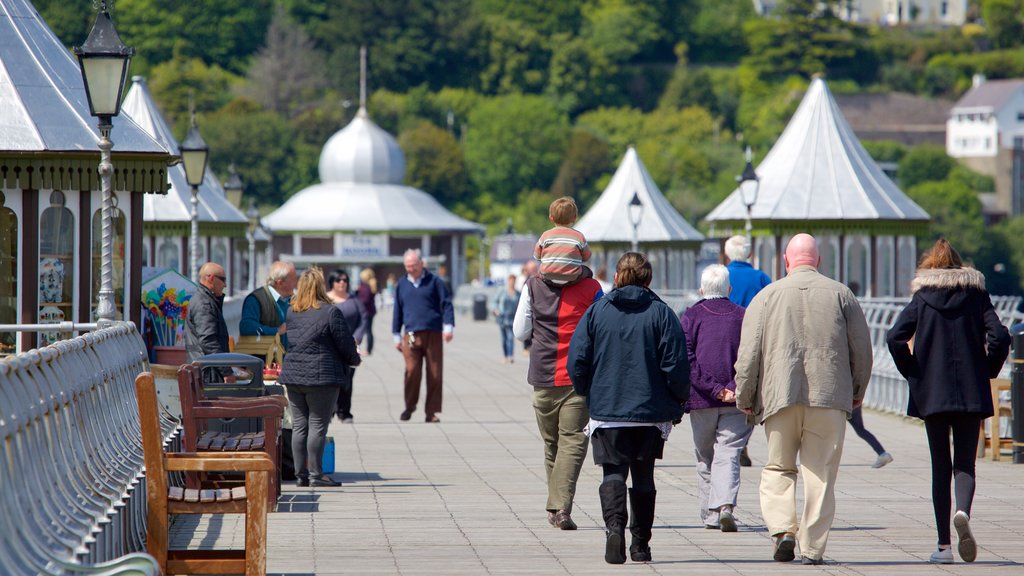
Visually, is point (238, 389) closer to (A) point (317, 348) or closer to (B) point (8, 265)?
(A) point (317, 348)

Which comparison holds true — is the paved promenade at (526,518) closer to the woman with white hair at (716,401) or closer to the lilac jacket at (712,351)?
the woman with white hair at (716,401)

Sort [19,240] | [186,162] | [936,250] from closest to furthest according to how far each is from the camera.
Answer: [936,250] → [19,240] → [186,162]

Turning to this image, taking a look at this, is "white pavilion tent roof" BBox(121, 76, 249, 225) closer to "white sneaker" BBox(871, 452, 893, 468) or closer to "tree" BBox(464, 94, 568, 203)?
"white sneaker" BBox(871, 452, 893, 468)

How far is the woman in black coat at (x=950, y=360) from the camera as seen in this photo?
943 centimetres

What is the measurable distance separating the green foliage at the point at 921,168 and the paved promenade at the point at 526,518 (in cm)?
12685

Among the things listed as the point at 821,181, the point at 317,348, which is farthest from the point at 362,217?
the point at 317,348

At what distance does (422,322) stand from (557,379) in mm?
7308

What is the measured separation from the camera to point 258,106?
128 m

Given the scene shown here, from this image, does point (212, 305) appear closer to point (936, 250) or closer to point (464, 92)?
point (936, 250)

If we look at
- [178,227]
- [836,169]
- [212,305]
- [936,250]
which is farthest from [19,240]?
[836,169]

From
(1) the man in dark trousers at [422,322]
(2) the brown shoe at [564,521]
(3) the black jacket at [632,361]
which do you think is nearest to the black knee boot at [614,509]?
(3) the black jacket at [632,361]

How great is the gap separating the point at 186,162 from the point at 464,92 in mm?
128225

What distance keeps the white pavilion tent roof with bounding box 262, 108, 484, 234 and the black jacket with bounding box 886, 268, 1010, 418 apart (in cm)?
6866

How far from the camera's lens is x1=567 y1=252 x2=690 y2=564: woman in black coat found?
925 cm
